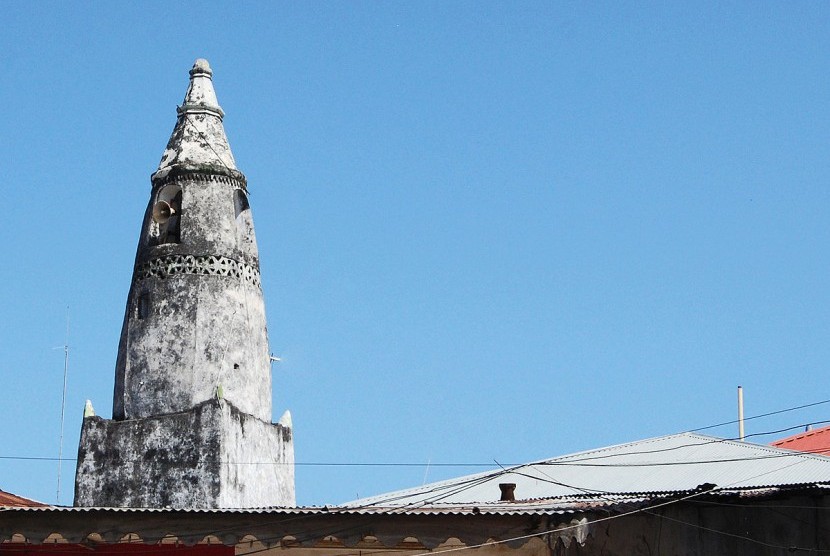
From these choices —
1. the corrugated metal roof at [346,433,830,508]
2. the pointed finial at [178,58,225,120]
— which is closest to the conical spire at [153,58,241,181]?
the pointed finial at [178,58,225,120]

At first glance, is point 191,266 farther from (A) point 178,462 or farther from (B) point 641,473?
(B) point 641,473

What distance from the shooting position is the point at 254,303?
26250 mm

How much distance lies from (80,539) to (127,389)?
30.3ft

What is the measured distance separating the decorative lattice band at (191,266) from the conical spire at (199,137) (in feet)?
5.09

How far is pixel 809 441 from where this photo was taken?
26047 mm

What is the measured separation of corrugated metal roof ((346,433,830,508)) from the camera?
20.4m

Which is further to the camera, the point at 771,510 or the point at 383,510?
the point at 771,510

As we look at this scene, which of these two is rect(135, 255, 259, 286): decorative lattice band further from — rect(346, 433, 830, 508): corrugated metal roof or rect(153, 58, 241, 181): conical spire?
rect(346, 433, 830, 508): corrugated metal roof

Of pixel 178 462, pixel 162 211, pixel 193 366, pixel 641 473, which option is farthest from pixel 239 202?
pixel 641 473

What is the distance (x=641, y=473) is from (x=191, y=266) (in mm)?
8466

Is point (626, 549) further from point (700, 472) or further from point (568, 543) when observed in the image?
point (700, 472)

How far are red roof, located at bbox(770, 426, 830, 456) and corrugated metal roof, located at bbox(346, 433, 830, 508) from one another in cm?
265

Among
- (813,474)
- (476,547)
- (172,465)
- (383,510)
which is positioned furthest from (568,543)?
(172,465)

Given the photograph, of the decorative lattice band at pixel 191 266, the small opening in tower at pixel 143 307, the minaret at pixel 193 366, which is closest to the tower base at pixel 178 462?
the minaret at pixel 193 366
